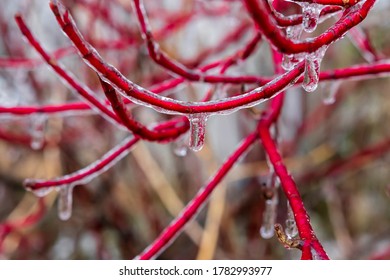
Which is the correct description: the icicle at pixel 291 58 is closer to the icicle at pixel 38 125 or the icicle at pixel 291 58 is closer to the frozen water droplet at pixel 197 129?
the frozen water droplet at pixel 197 129

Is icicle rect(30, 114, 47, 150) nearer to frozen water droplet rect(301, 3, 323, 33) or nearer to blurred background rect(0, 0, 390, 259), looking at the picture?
frozen water droplet rect(301, 3, 323, 33)

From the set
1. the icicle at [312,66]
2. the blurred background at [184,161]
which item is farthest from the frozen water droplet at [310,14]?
the blurred background at [184,161]

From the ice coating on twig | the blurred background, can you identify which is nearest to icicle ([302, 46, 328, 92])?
the ice coating on twig

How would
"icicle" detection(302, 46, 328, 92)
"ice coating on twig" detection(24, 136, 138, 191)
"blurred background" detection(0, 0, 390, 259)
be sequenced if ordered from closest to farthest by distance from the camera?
"icicle" detection(302, 46, 328, 92), "ice coating on twig" detection(24, 136, 138, 191), "blurred background" detection(0, 0, 390, 259)

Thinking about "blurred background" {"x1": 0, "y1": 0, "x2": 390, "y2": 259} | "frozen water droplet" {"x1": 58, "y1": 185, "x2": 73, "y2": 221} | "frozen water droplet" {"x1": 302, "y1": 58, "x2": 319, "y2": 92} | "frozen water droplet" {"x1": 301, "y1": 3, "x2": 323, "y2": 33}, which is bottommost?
"frozen water droplet" {"x1": 302, "y1": 58, "x2": 319, "y2": 92}
